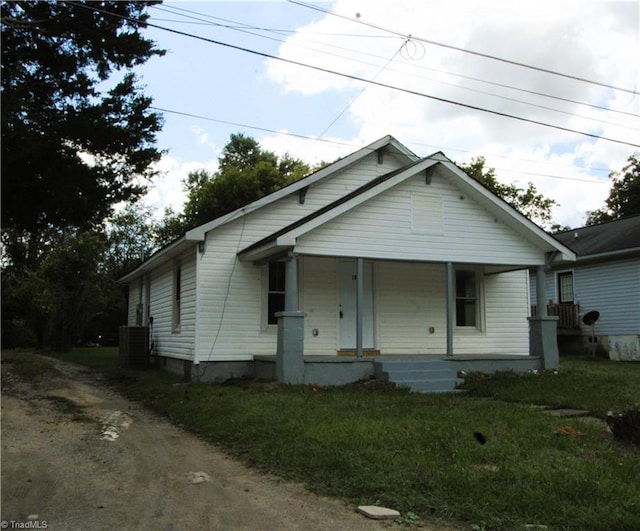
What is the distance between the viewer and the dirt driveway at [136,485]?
15.8 feet

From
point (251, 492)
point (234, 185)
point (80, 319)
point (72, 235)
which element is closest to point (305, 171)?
point (234, 185)

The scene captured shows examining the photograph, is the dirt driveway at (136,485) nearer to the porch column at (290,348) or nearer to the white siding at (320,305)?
the porch column at (290,348)

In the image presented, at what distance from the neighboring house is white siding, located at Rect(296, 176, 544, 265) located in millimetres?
7633

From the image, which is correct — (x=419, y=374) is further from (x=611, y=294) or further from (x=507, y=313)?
(x=611, y=294)

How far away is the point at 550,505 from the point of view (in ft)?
16.0


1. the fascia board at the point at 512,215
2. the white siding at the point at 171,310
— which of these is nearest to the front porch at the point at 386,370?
the white siding at the point at 171,310

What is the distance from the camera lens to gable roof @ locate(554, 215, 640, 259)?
67.2 ft

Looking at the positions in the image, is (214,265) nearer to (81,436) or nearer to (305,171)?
(81,436)

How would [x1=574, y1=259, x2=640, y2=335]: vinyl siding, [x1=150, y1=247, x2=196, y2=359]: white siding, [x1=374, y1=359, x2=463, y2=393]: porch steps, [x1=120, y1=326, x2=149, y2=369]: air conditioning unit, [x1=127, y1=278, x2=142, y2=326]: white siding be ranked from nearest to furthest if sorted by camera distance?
[x1=374, y1=359, x2=463, y2=393]: porch steps, [x1=150, y1=247, x2=196, y2=359]: white siding, [x1=120, y1=326, x2=149, y2=369]: air conditioning unit, [x1=574, y1=259, x2=640, y2=335]: vinyl siding, [x1=127, y1=278, x2=142, y2=326]: white siding

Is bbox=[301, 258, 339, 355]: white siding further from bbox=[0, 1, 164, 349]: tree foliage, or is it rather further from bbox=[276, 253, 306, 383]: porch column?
bbox=[0, 1, 164, 349]: tree foliage

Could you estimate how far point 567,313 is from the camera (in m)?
22.7

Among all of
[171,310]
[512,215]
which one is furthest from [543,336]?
[171,310]

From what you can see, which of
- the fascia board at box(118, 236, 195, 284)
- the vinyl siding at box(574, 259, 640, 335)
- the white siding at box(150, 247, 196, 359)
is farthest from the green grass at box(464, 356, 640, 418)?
the vinyl siding at box(574, 259, 640, 335)

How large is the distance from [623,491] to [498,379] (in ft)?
25.3
